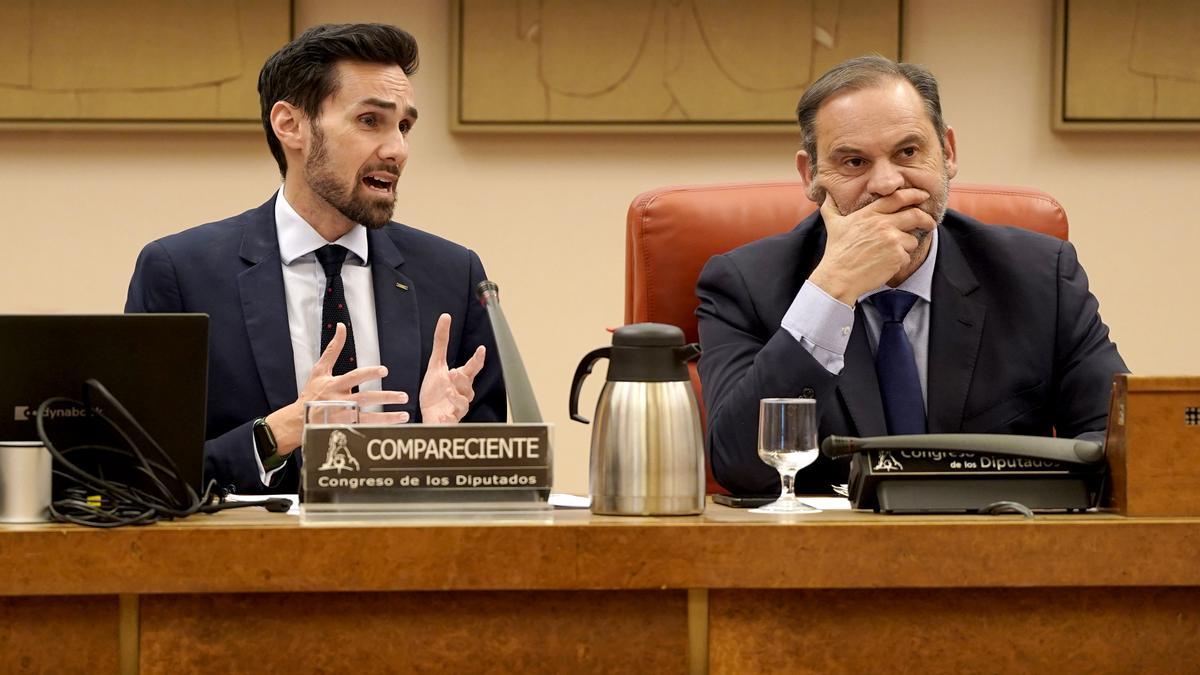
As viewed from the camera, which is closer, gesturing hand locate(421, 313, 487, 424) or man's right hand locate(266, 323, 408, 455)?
man's right hand locate(266, 323, 408, 455)

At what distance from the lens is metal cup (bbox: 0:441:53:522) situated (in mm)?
1185

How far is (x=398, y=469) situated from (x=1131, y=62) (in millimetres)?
2344

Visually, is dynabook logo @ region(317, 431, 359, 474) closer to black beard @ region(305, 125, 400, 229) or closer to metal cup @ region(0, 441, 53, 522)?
metal cup @ region(0, 441, 53, 522)

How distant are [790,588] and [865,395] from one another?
2.63ft

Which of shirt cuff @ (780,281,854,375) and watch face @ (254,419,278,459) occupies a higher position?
shirt cuff @ (780,281,854,375)

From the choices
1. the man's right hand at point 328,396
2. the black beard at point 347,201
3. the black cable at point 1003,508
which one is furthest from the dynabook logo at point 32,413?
the black beard at point 347,201

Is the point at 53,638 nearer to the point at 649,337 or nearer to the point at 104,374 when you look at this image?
the point at 104,374

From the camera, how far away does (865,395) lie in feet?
6.15

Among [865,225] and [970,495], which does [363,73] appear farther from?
[970,495]

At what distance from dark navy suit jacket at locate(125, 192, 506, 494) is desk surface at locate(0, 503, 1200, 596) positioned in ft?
2.60

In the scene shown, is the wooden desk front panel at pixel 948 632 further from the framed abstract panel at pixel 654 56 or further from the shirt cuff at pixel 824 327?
the framed abstract panel at pixel 654 56

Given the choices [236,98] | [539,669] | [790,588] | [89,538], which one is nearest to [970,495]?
[790,588]

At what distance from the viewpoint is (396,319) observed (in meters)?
2.15

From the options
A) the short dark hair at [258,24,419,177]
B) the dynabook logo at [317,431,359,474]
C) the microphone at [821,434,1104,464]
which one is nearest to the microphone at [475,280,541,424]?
the dynabook logo at [317,431,359,474]
